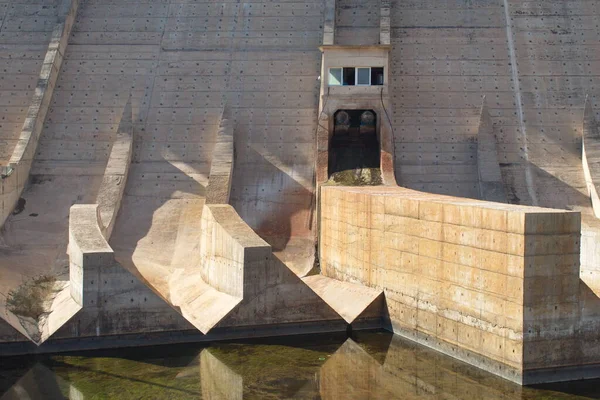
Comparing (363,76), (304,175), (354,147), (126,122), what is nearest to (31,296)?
(126,122)

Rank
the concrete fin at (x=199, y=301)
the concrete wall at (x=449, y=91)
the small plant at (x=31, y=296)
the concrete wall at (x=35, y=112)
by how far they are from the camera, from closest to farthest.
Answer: the concrete fin at (x=199, y=301), the small plant at (x=31, y=296), the concrete wall at (x=35, y=112), the concrete wall at (x=449, y=91)

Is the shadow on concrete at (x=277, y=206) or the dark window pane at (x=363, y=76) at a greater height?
the dark window pane at (x=363, y=76)

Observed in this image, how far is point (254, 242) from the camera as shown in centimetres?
2236

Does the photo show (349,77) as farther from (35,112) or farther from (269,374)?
(269,374)

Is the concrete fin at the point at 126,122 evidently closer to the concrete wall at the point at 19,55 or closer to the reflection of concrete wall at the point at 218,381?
the concrete wall at the point at 19,55

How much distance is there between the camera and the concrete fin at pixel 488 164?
28.9 m

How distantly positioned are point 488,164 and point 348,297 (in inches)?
341

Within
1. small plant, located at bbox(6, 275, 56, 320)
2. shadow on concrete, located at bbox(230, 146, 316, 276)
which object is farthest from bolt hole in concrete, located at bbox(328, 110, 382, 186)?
small plant, located at bbox(6, 275, 56, 320)

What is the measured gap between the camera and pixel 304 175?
2998 centimetres

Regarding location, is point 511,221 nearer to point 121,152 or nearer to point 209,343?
point 209,343

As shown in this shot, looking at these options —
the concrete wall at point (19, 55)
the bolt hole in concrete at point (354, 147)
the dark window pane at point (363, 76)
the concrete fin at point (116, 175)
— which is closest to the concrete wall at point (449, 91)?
the bolt hole in concrete at point (354, 147)

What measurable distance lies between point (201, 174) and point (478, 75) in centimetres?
1147

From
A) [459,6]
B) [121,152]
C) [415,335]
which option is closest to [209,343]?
[415,335]

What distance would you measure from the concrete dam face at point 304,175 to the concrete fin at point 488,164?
2.4 inches
